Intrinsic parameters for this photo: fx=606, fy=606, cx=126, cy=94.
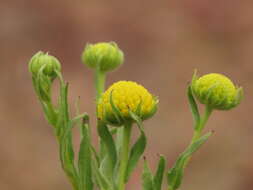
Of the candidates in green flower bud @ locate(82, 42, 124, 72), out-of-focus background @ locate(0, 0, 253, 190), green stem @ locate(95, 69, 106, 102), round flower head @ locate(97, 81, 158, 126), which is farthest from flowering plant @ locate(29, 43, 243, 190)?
out-of-focus background @ locate(0, 0, 253, 190)

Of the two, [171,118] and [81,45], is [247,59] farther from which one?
[81,45]

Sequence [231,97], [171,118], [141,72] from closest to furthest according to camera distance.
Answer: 1. [231,97]
2. [171,118]
3. [141,72]

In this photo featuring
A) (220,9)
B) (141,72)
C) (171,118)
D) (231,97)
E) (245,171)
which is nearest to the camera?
(231,97)

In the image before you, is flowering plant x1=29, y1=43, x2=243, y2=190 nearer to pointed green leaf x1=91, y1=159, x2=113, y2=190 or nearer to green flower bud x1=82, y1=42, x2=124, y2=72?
pointed green leaf x1=91, y1=159, x2=113, y2=190

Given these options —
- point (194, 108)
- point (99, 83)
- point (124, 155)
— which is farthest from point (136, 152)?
point (99, 83)

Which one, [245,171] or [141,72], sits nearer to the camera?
[245,171]

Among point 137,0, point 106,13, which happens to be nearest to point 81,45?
point 106,13
